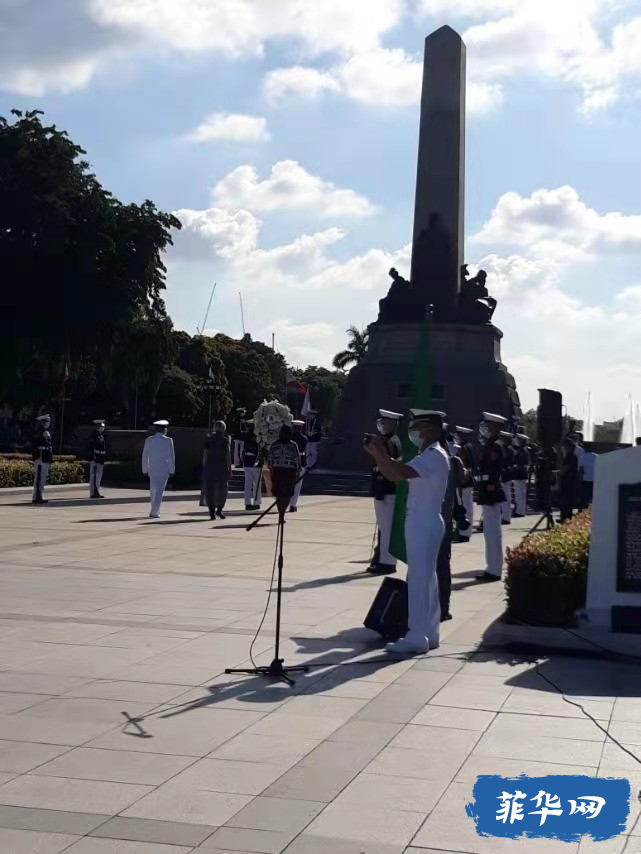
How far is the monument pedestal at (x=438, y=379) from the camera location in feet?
139

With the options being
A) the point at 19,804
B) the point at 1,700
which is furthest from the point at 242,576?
the point at 19,804

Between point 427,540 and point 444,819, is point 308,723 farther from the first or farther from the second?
point 427,540

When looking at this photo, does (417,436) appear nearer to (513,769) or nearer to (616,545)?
(616,545)

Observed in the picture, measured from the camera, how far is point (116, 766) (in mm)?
5836

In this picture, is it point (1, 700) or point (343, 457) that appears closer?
point (1, 700)

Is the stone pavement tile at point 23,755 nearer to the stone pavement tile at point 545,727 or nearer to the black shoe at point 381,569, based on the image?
the stone pavement tile at point 545,727

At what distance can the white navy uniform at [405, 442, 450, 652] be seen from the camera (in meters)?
9.12

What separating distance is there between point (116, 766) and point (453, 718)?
214cm

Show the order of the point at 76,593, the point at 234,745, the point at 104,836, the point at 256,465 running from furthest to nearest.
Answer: the point at 256,465
the point at 76,593
the point at 234,745
the point at 104,836

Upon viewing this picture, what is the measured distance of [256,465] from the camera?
1045 inches

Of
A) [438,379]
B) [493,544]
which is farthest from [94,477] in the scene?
[438,379]

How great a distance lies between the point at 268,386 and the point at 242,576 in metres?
76.3

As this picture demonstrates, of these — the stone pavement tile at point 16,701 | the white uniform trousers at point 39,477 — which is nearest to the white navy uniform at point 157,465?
the white uniform trousers at point 39,477

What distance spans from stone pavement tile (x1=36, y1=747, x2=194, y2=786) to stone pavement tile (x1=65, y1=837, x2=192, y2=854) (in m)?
0.80
